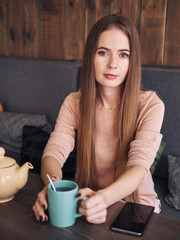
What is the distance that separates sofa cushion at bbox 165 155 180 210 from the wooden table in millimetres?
673

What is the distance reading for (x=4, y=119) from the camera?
217cm

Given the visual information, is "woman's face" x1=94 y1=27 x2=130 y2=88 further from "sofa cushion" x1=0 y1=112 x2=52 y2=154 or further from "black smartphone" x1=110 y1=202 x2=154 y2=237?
"sofa cushion" x1=0 y1=112 x2=52 y2=154

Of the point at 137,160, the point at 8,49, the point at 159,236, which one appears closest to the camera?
the point at 159,236

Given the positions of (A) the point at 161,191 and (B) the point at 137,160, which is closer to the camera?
(B) the point at 137,160

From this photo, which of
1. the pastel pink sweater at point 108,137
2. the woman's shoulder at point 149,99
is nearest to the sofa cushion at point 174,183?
the pastel pink sweater at point 108,137

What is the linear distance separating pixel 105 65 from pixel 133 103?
0.19 metres

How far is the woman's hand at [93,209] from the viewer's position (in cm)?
75

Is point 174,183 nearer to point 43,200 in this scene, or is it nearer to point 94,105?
point 94,105

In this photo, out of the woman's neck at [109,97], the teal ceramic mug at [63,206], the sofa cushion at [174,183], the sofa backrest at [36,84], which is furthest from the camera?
the sofa backrest at [36,84]

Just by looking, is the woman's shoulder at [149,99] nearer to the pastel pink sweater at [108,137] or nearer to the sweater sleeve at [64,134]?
the pastel pink sweater at [108,137]

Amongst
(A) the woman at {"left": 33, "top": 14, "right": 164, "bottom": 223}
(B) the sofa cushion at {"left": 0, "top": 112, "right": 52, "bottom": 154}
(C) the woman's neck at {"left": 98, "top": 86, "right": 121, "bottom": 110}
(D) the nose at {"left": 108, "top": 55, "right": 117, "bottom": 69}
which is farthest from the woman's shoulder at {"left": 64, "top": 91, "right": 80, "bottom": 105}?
(B) the sofa cushion at {"left": 0, "top": 112, "right": 52, "bottom": 154}

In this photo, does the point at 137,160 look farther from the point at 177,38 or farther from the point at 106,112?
the point at 177,38

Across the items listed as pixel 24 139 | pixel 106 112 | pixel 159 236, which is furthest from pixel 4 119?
pixel 159 236

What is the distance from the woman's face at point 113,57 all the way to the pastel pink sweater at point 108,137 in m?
0.15
